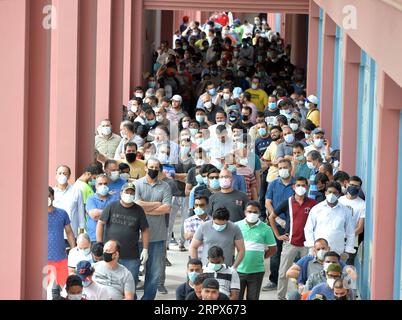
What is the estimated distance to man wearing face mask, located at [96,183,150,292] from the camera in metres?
14.6

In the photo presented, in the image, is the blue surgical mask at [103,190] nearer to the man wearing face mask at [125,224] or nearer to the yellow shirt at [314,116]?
the man wearing face mask at [125,224]

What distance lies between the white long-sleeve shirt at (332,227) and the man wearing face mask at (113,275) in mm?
A: 2958

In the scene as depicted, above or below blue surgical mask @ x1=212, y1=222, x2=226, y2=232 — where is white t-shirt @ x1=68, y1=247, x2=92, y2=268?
below

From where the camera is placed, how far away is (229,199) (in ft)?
51.6

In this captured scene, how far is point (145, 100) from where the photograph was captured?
26.0 meters

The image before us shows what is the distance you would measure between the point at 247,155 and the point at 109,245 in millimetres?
6268

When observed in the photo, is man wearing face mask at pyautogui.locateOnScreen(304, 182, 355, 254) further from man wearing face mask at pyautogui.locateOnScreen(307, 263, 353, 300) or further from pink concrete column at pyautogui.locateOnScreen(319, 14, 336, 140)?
pink concrete column at pyautogui.locateOnScreen(319, 14, 336, 140)

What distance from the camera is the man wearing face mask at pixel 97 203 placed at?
15.5 m

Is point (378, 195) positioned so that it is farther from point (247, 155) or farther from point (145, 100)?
point (145, 100)

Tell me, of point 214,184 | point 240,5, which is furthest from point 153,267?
point 240,5

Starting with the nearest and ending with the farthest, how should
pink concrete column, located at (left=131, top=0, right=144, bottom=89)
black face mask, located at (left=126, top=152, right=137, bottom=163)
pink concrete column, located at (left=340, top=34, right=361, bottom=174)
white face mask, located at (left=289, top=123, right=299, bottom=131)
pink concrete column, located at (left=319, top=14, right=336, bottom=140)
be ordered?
black face mask, located at (left=126, top=152, right=137, bottom=163) < pink concrete column, located at (left=340, top=34, right=361, bottom=174) < white face mask, located at (left=289, top=123, right=299, bottom=131) < pink concrete column, located at (left=319, top=14, right=336, bottom=140) < pink concrete column, located at (left=131, top=0, right=144, bottom=89)

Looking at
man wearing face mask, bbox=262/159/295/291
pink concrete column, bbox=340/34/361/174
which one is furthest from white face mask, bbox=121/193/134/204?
pink concrete column, bbox=340/34/361/174

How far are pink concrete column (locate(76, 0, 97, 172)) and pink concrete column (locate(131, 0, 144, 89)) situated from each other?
29.7 ft

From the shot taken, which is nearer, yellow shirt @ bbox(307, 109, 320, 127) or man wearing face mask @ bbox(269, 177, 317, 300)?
man wearing face mask @ bbox(269, 177, 317, 300)
